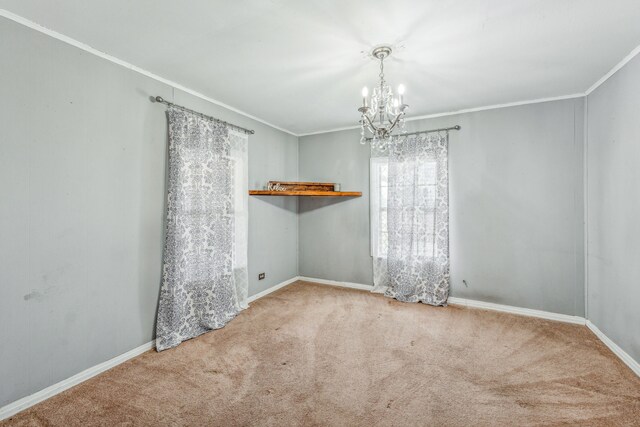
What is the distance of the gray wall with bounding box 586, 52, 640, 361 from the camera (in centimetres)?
233

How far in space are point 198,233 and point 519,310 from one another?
12.6 ft

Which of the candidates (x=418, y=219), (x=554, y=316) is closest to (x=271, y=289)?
(x=418, y=219)

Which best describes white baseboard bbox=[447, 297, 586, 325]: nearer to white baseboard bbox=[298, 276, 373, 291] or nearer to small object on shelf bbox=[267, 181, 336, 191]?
white baseboard bbox=[298, 276, 373, 291]

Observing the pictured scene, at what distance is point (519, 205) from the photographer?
3.44 meters

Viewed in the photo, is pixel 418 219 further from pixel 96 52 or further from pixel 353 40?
pixel 96 52

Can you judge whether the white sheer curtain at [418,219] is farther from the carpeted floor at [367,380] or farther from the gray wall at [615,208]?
the gray wall at [615,208]

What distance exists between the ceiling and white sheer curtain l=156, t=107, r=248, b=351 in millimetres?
567

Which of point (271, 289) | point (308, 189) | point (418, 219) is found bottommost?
point (271, 289)

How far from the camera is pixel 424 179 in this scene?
3838 millimetres

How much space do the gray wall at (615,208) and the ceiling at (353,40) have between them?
319mm

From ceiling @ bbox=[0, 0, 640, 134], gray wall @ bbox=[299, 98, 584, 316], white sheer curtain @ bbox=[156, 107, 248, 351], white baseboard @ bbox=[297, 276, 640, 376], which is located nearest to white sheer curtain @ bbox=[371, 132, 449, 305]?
gray wall @ bbox=[299, 98, 584, 316]

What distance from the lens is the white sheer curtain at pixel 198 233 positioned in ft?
8.96

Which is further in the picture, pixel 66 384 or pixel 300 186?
pixel 300 186

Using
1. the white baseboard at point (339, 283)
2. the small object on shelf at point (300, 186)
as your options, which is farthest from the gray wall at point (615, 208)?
the small object on shelf at point (300, 186)
